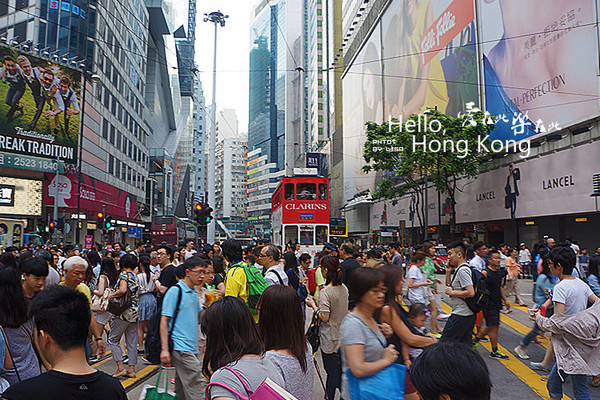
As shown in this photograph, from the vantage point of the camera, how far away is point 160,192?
69.8 metres

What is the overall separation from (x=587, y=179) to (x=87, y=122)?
31938mm

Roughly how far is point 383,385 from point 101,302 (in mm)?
5181

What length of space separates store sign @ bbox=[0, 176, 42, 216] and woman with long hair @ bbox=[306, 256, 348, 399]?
2941 cm

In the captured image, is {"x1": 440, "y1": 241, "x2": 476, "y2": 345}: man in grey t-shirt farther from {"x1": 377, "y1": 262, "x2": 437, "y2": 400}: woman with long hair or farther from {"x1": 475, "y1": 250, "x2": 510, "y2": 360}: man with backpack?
{"x1": 377, "y1": 262, "x2": 437, "y2": 400}: woman with long hair

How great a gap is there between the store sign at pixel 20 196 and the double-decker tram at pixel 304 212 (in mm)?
18020

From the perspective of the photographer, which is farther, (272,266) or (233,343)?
(272,266)

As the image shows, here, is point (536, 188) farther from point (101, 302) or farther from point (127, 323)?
point (101, 302)

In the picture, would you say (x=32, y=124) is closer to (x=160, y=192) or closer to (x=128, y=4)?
(x=128, y=4)

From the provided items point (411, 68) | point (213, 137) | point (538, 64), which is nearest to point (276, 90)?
point (411, 68)

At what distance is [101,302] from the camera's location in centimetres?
679

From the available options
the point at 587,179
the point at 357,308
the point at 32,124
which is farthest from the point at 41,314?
the point at 32,124

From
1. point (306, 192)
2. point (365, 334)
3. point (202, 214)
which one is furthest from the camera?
point (306, 192)

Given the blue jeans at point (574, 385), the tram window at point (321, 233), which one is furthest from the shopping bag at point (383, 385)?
the tram window at point (321, 233)

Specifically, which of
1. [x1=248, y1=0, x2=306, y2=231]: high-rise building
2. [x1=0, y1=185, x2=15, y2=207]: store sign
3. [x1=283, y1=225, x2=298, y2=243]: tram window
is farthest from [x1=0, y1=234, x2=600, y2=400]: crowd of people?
[x1=248, y1=0, x2=306, y2=231]: high-rise building
